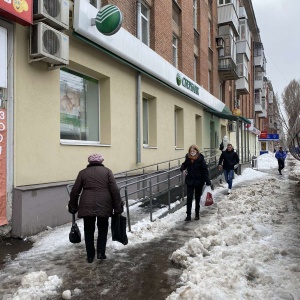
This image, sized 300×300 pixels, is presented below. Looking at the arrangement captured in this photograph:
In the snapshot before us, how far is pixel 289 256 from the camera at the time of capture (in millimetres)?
4258

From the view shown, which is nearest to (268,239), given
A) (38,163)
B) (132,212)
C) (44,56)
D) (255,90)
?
(132,212)

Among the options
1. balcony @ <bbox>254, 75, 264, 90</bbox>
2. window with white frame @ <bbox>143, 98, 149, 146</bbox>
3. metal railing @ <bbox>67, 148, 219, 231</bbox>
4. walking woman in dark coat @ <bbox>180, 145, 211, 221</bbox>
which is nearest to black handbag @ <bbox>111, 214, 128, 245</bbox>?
metal railing @ <bbox>67, 148, 219, 231</bbox>

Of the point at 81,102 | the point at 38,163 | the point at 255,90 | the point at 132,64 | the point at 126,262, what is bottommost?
the point at 126,262

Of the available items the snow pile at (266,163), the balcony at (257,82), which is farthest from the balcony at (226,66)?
the balcony at (257,82)

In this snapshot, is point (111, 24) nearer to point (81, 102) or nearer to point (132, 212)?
point (81, 102)

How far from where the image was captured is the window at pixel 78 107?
723 cm

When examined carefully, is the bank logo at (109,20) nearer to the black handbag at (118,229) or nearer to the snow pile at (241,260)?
the black handbag at (118,229)

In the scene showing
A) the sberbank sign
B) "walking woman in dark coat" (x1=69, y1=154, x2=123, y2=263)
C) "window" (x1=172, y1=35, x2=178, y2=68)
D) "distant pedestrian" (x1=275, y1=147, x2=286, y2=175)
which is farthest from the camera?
"distant pedestrian" (x1=275, y1=147, x2=286, y2=175)

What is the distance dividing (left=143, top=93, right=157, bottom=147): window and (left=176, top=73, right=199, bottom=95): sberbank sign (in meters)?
1.74

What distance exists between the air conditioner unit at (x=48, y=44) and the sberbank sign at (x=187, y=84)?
22.0 ft

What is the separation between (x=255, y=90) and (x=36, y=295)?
126ft

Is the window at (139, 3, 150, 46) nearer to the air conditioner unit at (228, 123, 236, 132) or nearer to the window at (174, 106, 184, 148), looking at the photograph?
the window at (174, 106, 184, 148)

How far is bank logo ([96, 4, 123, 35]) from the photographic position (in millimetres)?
7012

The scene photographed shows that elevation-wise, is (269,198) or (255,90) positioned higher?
(255,90)
